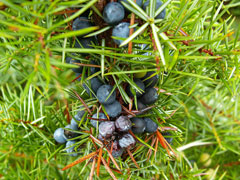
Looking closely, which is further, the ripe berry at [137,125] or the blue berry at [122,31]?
the ripe berry at [137,125]

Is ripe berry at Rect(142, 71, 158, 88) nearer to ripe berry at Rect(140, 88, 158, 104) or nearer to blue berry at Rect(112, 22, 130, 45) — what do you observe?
ripe berry at Rect(140, 88, 158, 104)

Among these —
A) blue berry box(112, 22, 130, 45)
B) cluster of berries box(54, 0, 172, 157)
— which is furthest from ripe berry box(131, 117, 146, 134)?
blue berry box(112, 22, 130, 45)

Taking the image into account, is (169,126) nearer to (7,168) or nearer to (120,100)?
(120,100)

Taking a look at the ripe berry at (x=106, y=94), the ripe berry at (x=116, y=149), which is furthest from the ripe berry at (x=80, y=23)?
the ripe berry at (x=116, y=149)

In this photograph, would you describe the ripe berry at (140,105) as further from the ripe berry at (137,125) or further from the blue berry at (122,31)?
the blue berry at (122,31)

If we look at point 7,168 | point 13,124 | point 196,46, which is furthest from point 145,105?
point 7,168

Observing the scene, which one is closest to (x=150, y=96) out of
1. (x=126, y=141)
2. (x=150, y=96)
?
(x=150, y=96)

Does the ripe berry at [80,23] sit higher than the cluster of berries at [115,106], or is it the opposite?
the ripe berry at [80,23]
